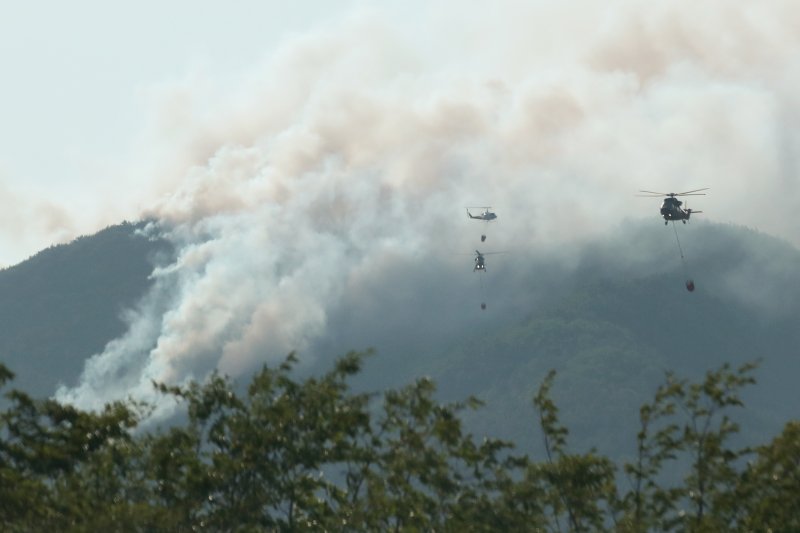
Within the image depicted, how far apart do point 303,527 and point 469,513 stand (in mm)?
7866

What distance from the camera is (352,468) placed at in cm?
6700

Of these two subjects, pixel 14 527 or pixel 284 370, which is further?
pixel 284 370

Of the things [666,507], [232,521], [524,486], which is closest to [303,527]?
[232,521]

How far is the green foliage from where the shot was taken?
6106 cm

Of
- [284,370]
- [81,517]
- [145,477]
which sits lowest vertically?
[81,517]

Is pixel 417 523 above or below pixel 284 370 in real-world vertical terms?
below

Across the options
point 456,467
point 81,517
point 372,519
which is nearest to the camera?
point 81,517

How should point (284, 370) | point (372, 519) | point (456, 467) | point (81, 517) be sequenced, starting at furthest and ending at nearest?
point (456, 467) < point (284, 370) < point (372, 519) < point (81, 517)

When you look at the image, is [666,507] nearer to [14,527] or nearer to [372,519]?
[372,519]

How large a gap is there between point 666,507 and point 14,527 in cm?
2763

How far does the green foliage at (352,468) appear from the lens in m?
61.1

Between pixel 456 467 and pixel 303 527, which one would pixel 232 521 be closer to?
pixel 303 527

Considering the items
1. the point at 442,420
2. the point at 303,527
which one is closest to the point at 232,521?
the point at 303,527

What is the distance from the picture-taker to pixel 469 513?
2581 inches
